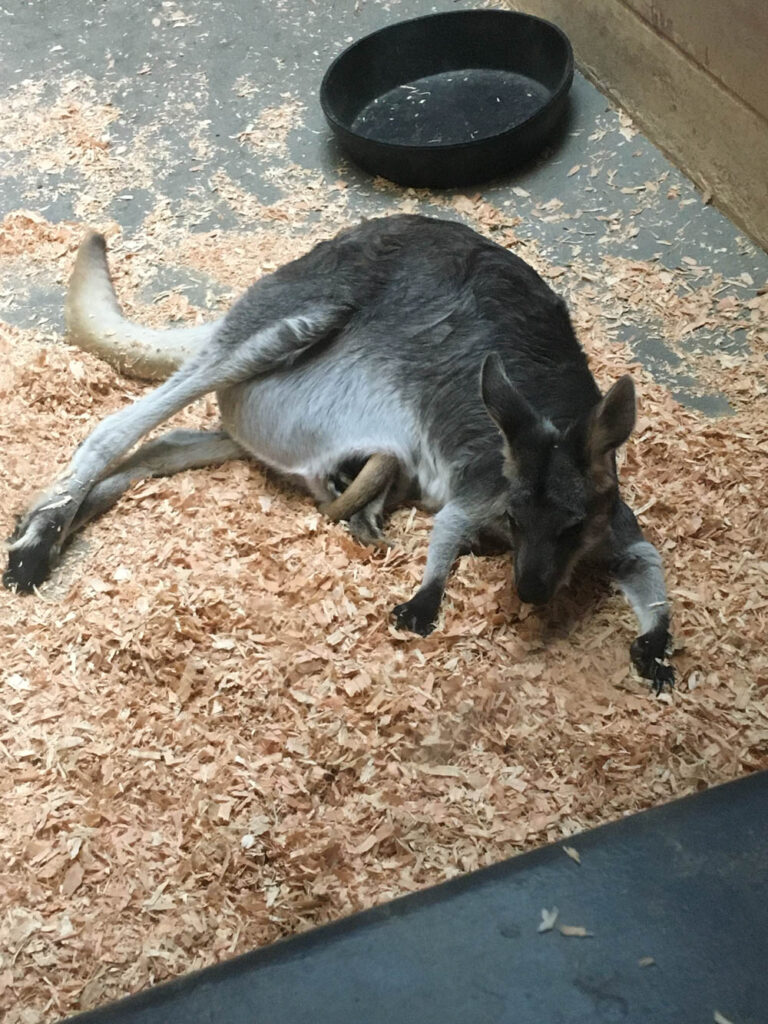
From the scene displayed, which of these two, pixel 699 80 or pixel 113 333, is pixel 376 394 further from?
pixel 699 80

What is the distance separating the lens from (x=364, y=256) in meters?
3.76

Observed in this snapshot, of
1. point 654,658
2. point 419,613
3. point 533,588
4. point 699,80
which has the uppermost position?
Result: point 699,80

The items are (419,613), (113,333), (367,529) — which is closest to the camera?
(419,613)

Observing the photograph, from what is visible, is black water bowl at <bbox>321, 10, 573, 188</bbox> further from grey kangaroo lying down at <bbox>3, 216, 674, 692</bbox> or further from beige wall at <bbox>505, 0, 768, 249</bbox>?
grey kangaroo lying down at <bbox>3, 216, 674, 692</bbox>

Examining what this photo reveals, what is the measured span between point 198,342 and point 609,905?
2.83 metres

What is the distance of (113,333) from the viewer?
165 inches

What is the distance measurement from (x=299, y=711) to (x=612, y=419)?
1.21m

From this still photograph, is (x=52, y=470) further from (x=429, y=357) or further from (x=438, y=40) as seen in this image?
(x=438, y=40)

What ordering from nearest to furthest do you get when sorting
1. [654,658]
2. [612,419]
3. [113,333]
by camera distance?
[612,419] → [654,658] → [113,333]

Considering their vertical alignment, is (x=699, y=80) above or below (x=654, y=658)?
above

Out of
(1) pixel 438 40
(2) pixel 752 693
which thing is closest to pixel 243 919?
(2) pixel 752 693

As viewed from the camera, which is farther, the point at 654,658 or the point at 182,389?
the point at 182,389

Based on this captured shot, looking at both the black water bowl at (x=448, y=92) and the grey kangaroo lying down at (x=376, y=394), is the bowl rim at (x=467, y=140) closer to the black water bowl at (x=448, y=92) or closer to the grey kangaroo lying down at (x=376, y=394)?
the black water bowl at (x=448, y=92)

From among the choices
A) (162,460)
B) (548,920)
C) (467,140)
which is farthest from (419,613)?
(467,140)
